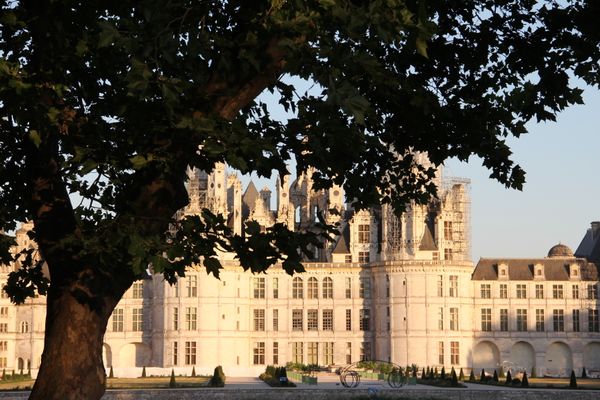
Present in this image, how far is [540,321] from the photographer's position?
74.6 meters

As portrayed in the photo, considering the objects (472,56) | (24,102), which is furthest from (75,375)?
(472,56)

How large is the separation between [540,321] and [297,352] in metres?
15.0

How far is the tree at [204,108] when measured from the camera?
9.16 m

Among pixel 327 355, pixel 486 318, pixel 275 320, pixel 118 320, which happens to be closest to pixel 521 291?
pixel 486 318

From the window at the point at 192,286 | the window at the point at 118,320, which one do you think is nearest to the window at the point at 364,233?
the window at the point at 192,286

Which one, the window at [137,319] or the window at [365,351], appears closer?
the window at [365,351]

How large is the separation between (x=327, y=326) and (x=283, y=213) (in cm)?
753

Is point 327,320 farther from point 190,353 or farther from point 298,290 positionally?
point 190,353

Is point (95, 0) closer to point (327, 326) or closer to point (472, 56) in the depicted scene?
point (472, 56)

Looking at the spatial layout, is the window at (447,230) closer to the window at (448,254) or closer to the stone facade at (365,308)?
the stone facade at (365,308)

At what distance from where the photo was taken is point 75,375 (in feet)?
35.9

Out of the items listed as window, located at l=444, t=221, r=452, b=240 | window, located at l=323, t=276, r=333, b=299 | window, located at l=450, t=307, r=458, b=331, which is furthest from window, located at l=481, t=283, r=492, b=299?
window, located at l=323, t=276, r=333, b=299

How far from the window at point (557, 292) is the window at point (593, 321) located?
6.53 feet

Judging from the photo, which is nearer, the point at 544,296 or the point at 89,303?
the point at 89,303
